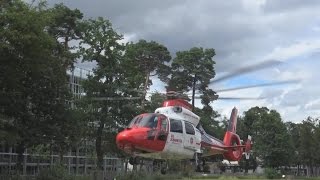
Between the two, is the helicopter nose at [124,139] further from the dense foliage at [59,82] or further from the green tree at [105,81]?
the green tree at [105,81]

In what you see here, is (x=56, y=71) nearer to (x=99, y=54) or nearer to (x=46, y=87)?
(x=46, y=87)

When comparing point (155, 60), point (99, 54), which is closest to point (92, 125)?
point (99, 54)

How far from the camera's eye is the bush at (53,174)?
40.4m

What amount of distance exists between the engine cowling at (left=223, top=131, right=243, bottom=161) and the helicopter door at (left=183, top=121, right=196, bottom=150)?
7.03 metres

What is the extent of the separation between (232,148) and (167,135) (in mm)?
10022

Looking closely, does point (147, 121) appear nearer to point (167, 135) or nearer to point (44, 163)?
point (167, 135)

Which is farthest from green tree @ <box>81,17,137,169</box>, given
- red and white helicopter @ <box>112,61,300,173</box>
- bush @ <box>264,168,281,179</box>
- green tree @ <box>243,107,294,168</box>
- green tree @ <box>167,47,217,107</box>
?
green tree @ <box>243,107,294,168</box>

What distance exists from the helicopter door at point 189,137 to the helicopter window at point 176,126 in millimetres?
564

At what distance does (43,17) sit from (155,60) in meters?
47.1

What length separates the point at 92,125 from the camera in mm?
49250

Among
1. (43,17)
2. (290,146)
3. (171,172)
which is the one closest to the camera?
(43,17)

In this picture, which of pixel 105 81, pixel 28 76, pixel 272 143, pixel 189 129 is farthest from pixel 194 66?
pixel 189 129

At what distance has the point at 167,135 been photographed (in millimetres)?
27859

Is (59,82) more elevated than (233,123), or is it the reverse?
(59,82)
